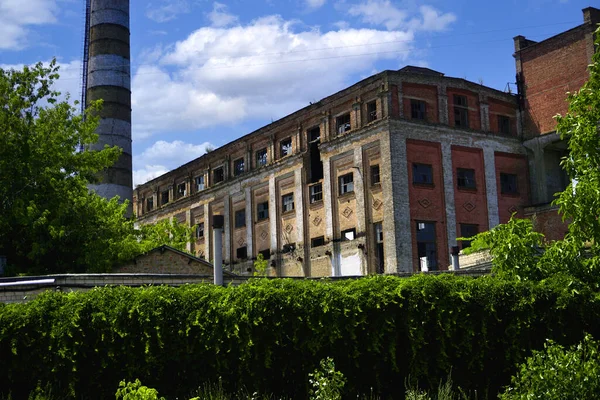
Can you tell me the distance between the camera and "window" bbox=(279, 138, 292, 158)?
44.0 metres

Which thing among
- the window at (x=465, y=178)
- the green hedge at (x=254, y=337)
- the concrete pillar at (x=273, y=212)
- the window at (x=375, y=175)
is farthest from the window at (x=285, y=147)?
the green hedge at (x=254, y=337)

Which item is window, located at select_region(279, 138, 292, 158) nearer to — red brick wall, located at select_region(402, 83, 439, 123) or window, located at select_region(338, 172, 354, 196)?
window, located at select_region(338, 172, 354, 196)

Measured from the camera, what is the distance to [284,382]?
9.90 meters

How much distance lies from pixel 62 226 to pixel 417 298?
17546 mm

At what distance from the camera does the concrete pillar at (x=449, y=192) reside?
123 ft

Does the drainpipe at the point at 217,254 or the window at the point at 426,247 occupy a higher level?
the window at the point at 426,247

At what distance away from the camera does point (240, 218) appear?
48281 mm

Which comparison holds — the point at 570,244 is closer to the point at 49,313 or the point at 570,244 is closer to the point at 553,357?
the point at 553,357

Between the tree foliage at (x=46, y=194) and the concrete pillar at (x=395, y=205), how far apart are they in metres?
13.3

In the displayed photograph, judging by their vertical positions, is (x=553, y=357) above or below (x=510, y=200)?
below

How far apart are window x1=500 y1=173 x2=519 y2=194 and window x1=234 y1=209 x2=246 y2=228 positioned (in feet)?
54.1

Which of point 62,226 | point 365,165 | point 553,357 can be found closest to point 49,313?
point 553,357

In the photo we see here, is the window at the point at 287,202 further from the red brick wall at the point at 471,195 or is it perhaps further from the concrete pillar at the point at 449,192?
the red brick wall at the point at 471,195

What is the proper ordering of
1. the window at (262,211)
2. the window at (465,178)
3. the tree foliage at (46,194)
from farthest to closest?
the window at (262,211) < the window at (465,178) < the tree foliage at (46,194)
